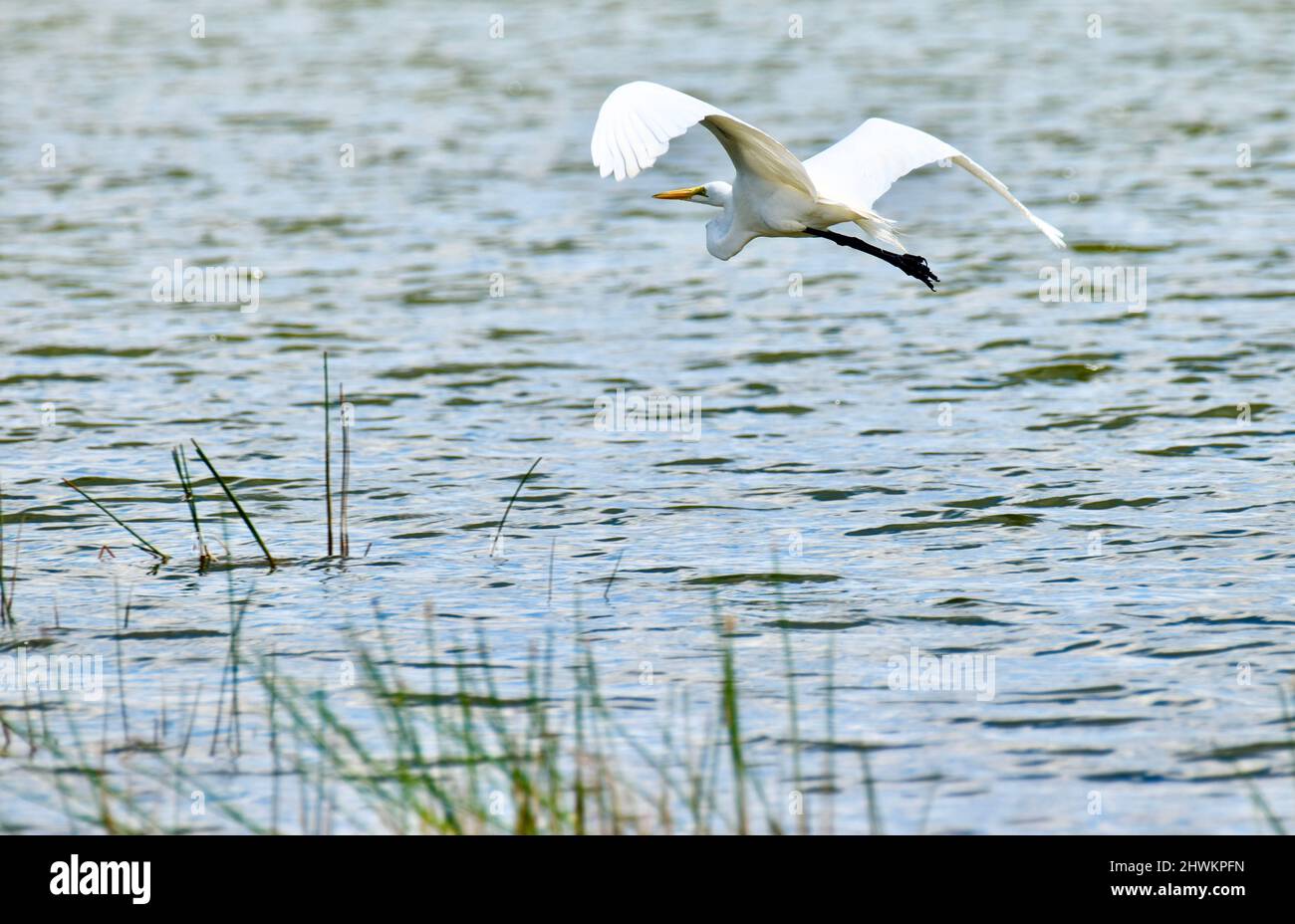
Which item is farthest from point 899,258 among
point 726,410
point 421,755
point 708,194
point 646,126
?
point 421,755

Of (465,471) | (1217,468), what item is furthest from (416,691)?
(1217,468)

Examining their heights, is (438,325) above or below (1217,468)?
above

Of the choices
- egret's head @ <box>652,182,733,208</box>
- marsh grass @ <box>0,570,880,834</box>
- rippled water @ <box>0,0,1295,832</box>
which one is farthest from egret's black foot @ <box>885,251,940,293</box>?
marsh grass @ <box>0,570,880,834</box>

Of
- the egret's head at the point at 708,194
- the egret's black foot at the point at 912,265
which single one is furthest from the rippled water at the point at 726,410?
the egret's head at the point at 708,194

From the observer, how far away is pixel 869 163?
33.4ft

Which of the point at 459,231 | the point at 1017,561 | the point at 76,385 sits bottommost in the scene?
the point at 1017,561

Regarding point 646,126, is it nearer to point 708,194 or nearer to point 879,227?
point 879,227

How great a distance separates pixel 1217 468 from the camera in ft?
38.7

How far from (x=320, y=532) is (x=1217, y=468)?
202 inches

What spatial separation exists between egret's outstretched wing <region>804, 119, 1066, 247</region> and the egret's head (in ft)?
2.25

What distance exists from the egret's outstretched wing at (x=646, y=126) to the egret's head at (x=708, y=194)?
1657 millimetres

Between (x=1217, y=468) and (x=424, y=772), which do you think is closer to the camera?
(x=424, y=772)

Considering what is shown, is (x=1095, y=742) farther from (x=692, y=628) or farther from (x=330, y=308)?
(x=330, y=308)

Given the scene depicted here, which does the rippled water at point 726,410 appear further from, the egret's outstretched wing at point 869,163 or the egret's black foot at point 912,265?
the egret's outstretched wing at point 869,163
